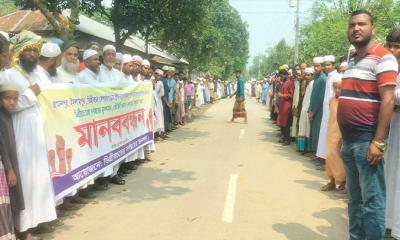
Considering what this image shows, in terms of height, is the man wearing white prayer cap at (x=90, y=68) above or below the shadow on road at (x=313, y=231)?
above

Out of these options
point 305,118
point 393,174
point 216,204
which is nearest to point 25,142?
point 216,204

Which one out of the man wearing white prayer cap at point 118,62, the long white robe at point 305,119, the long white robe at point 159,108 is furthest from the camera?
the long white robe at point 159,108

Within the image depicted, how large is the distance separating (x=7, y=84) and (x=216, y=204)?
10.2ft

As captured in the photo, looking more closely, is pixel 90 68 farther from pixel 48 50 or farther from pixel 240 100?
pixel 240 100

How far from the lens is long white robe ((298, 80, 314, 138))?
31.4 feet

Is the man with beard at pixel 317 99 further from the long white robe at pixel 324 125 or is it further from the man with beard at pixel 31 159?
the man with beard at pixel 31 159

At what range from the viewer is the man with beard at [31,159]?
4203mm

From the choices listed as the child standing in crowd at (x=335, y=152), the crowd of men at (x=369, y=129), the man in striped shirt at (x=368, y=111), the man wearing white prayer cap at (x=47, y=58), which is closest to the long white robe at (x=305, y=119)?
the child standing in crowd at (x=335, y=152)

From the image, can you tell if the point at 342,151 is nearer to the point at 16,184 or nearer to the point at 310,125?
the point at 16,184

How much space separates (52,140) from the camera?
4809 mm

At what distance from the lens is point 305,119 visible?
9.76 m

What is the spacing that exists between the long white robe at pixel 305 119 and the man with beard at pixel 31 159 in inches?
254

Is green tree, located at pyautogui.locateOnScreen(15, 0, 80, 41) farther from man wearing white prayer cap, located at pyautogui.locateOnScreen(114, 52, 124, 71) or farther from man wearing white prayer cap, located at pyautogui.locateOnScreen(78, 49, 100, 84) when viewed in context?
man wearing white prayer cap, located at pyautogui.locateOnScreen(78, 49, 100, 84)

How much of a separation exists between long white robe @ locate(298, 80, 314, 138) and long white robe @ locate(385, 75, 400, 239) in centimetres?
504
